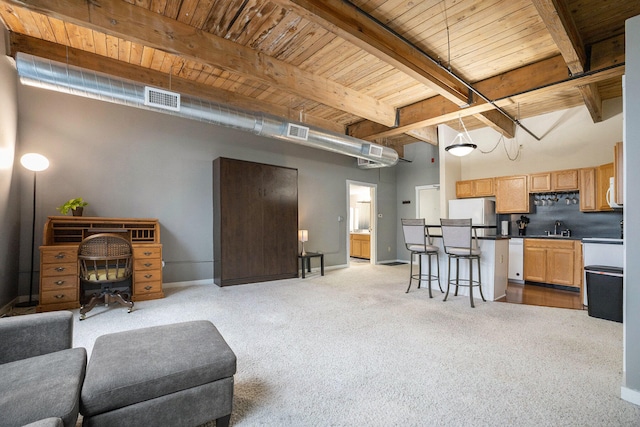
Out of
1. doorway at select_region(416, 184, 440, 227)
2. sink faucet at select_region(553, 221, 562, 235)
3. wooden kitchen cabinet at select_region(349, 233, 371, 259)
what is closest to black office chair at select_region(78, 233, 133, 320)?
wooden kitchen cabinet at select_region(349, 233, 371, 259)

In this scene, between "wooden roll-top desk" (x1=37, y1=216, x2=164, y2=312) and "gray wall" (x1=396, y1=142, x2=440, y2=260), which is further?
"gray wall" (x1=396, y1=142, x2=440, y2=260)

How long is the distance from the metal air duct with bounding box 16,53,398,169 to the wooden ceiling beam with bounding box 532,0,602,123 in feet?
9.99

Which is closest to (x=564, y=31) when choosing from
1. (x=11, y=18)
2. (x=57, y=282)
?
(x=11, y=18)

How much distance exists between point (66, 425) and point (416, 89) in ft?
16.3

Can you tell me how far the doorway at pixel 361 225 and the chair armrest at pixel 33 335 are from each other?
Result: 19.8 feet

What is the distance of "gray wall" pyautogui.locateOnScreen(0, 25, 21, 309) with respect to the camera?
324 cm

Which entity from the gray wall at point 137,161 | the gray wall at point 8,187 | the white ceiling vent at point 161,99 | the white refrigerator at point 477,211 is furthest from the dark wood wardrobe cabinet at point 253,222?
the white refrigerator at point 477,211

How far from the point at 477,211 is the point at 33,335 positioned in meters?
6.59

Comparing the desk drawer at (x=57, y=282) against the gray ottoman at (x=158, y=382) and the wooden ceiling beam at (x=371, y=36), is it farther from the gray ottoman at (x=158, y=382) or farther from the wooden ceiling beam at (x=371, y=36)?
the wooden ceiling beam at (x=371, y=36)

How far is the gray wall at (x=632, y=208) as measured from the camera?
1.84 metres

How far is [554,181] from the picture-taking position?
5.48 m

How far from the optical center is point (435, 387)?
1.96 meters

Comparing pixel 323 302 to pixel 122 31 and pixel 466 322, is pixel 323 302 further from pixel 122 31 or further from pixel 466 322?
pixel 122 31

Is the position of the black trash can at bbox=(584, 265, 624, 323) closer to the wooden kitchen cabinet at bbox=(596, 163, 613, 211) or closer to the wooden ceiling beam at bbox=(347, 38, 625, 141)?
the wooden kitchen cabinet at bbox=(596, 163, 613, 211)
